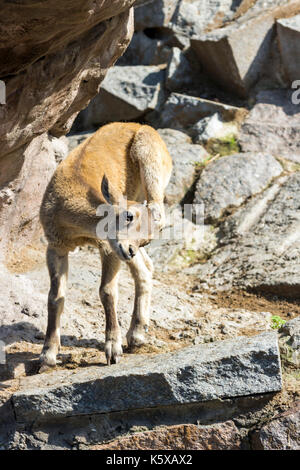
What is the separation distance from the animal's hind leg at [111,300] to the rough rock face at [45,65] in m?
1.64

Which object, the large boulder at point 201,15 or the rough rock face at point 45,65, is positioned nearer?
the rough rock face at point 45,65

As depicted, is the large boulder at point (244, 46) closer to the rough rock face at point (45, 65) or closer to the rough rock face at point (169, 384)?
the rough rock face at point (45, 65)

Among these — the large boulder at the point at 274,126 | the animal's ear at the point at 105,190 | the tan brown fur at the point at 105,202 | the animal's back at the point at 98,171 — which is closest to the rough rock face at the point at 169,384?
the tan brown fur at the point at 105,202

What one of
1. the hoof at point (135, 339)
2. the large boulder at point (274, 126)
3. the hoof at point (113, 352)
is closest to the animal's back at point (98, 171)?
the hoof at point (113, 352)

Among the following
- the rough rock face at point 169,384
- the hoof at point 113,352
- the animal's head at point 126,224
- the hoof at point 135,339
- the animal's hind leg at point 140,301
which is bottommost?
the rough rock face at point 169,384

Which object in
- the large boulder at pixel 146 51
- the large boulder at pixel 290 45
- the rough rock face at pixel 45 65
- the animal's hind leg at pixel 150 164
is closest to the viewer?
the rough rock face at pixel 45 65

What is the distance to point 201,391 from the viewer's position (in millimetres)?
5375

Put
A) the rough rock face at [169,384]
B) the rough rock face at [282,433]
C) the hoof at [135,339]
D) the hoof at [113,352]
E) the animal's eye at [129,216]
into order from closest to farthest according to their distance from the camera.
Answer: the rough rock face at [282,433] → the rough rock face at [169,384] → the animal's eye at [129,216] → the hoof at [113,352] → the hoof at [135,339]

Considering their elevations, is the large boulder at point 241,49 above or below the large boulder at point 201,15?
below

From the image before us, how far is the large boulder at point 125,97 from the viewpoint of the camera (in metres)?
12.4

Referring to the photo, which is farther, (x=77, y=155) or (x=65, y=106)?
(x=65, y=106)

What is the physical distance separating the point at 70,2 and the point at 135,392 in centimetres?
308
